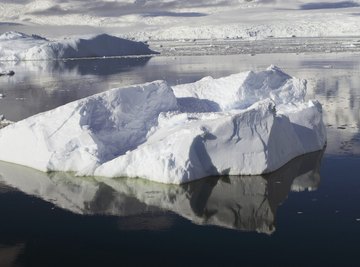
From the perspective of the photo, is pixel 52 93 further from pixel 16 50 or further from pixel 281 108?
pixel 16 50

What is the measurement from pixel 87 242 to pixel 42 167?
4771mm

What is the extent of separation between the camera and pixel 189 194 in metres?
11.1

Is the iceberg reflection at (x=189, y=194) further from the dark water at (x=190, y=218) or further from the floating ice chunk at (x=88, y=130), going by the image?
the floating ice chunk at (x=88, y=130)

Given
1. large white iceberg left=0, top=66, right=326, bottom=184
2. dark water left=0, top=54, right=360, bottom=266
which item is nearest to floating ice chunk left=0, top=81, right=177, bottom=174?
large white iceberg left=0, top=66, right=326, bottom=184

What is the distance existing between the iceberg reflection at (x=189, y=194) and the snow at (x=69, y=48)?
5864 centimetres

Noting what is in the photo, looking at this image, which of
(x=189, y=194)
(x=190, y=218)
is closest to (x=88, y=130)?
(x=189, y=194)

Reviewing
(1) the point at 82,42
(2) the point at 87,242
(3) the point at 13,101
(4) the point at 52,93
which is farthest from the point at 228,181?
(1) the point at 82,42

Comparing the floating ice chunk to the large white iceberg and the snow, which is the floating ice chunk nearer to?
the large white iceberg

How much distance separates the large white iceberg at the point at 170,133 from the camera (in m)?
12.0

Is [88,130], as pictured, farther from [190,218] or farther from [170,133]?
[190,218]

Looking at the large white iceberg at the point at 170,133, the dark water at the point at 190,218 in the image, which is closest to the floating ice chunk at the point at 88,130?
the large white iceberg at the point at 170,133

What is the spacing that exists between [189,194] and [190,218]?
121 cm

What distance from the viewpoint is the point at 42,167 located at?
1320cm

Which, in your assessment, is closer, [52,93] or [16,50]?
[52,93]
